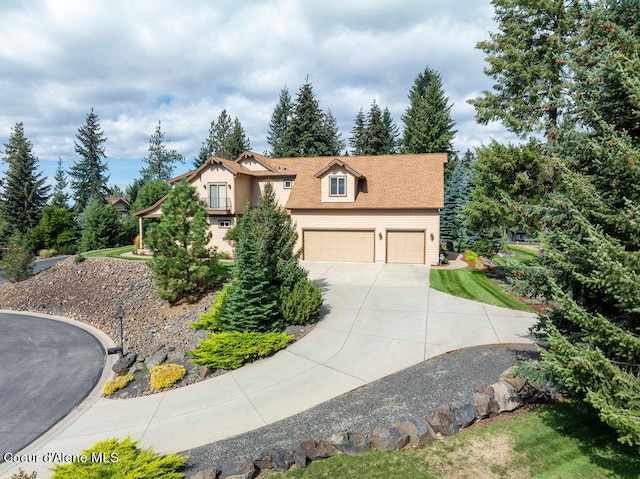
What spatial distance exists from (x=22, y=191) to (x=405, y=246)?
4953cm

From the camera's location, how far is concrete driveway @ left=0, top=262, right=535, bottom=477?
8312 mm

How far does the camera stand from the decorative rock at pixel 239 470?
20.1 feet

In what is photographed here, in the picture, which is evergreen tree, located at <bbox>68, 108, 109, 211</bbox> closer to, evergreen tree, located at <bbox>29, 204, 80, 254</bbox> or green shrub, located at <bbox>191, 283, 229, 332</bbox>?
evergreen tree, located at <bbox>29, 204, 80, 254</bbox>

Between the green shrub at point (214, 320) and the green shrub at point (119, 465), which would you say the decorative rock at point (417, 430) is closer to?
the green shrub at point (119, 465)

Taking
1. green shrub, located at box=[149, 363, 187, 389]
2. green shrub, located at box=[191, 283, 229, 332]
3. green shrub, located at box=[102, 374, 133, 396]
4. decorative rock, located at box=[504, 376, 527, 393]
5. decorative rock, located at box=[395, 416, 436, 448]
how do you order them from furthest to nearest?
green shrub, located at box=[191, 283, 229, 332] < green shrub, located at box=[102, 374, 133, 396] < green shrub, located at box=[149, 363, 187, 389] < decorative rock, located at box=[504, 376, 527, 393] < decorative rock, located at box=[395, 416, 436, 448]

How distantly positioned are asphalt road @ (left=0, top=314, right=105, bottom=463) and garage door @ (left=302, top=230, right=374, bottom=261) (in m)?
13.7

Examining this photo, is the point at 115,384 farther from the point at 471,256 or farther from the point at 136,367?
the point at 471,256

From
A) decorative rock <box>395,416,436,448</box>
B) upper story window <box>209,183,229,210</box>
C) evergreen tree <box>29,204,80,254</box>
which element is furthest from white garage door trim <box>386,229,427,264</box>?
evergreen tree <box>29,204,80,254</box>

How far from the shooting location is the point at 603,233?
6.33 meters

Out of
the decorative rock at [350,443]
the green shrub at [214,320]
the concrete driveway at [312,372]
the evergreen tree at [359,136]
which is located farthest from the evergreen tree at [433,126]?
the decorative rock at [350,443]

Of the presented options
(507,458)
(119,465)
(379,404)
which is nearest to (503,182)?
(379,404)

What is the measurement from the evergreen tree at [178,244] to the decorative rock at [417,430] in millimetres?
12728

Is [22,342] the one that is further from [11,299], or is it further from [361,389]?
[361,389]

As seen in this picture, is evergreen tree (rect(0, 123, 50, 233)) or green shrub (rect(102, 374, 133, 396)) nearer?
green shrub (rect(102, 374, 133, 396))
